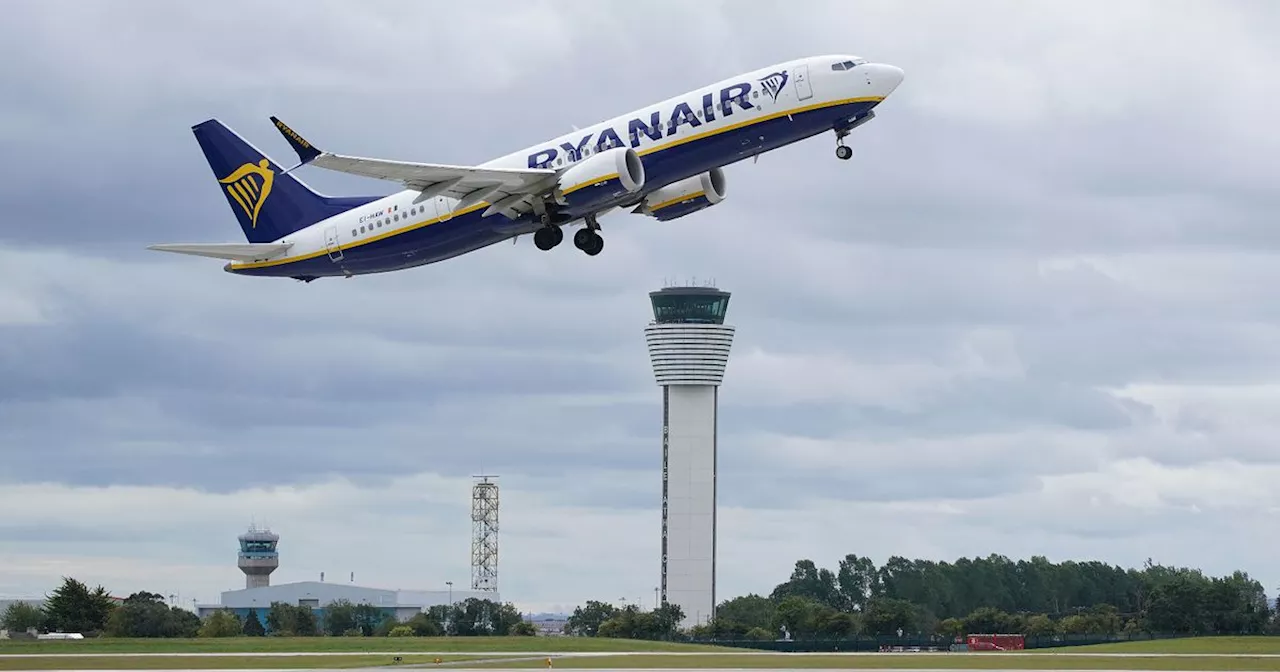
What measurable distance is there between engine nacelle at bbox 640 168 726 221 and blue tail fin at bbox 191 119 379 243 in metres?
12.8

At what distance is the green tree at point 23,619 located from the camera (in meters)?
146

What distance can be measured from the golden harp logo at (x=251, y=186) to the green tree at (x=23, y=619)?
187ft

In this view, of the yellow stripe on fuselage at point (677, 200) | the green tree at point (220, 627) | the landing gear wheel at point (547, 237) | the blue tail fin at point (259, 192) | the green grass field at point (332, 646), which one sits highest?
the blue tail fin at point (259, 192)

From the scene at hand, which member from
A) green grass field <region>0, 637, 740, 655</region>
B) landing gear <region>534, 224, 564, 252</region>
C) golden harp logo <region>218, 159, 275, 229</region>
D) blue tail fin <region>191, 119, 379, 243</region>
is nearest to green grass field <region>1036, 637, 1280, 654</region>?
green grass field <region>0, 637, 740, 655</region>

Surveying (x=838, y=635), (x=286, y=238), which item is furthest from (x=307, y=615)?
(x=286, y=238)

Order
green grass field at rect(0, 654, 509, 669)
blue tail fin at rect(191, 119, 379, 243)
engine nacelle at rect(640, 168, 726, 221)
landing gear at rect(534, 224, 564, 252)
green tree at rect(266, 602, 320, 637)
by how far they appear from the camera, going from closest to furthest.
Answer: landing gear at rect(534, 224, 564, 252) → engine nacelle at rect(640, 168, 726, 221) → green grass field at rect(0, 654, 509, 669) → blue tail fin at rect(191, 119, 379, 243) → green tree at rect(266, 602, 320, 637)

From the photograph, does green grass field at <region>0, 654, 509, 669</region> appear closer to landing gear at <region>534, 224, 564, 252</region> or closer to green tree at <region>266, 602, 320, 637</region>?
landing gear at <region>534, 224, 564, 252</region>

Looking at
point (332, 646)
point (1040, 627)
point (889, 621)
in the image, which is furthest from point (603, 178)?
point (889, 621)

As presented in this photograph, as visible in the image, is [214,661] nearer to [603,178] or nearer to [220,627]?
[603,178]

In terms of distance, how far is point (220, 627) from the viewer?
5349 inches

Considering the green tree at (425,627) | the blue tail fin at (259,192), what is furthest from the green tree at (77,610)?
the blue tail fin at (259,192)

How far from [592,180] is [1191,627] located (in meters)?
85.2

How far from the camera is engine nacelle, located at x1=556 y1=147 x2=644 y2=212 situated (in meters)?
74.5

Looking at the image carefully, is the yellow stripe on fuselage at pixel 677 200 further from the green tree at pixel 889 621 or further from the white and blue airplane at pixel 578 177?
the green tree at pixel 889 621
